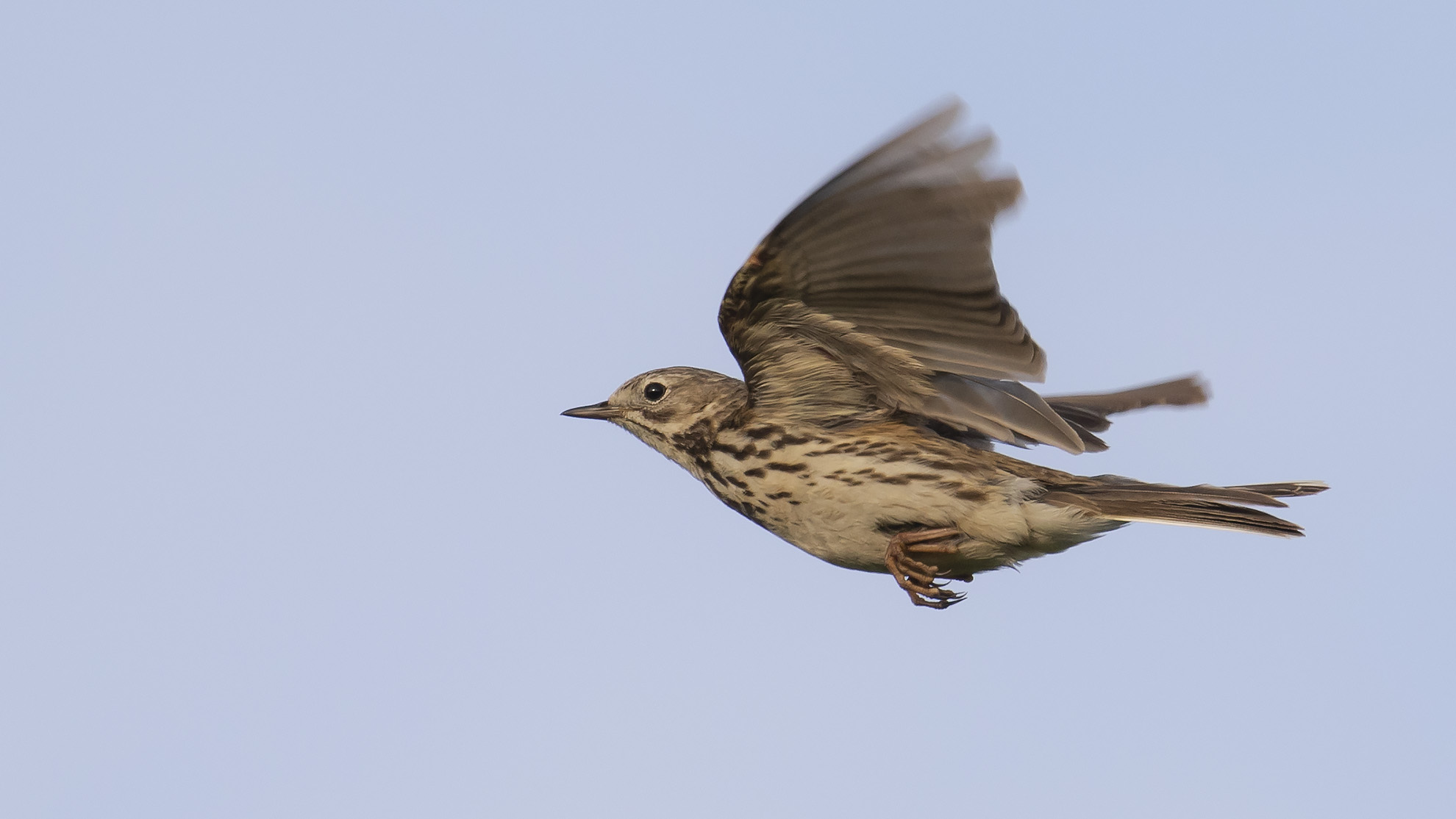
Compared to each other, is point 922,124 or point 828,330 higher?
point 922,124

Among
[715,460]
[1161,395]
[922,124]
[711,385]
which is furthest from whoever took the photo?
[1161,395]

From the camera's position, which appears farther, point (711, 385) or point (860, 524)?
point (711, 385)

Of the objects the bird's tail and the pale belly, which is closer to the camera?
the bird's tail

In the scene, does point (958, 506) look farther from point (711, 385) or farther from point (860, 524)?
point (711, 385)

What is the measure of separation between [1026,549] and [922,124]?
257 centimetres

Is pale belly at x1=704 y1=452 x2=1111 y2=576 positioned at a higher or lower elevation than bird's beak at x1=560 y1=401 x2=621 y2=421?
lower

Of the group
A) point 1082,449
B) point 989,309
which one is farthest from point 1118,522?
point 989,309

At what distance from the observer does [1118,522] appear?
7113 mm

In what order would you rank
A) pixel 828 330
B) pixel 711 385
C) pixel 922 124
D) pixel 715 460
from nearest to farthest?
pixel 922 124 < pixel 828 330 < pixel 715 460 < pixel 711 385

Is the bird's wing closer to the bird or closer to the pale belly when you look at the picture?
the bird

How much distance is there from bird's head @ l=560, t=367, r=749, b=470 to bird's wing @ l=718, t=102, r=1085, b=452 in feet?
1.54

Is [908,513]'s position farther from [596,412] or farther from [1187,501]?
[596,412]

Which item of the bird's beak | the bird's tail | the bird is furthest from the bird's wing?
the bird's beak

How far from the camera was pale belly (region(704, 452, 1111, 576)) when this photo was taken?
7.12 m
